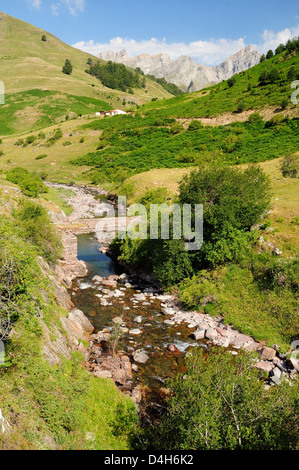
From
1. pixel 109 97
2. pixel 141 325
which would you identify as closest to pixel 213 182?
pixel 141 325

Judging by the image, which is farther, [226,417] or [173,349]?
[173,349]

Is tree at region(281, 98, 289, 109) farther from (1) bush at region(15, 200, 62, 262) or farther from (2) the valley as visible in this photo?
(1) bush at region(15, 200, 62, 262)

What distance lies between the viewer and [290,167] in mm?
36375

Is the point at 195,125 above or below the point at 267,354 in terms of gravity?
above

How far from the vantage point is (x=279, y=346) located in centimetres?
1661

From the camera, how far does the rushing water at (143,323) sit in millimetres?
15484

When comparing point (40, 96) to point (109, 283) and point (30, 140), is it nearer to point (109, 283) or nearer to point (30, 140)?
point (30, 140)

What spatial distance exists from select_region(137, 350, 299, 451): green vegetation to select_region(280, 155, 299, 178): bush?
33.9m

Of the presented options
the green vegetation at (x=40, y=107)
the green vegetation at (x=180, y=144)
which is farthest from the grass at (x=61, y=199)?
the green vegetation at (x=40, y=107)

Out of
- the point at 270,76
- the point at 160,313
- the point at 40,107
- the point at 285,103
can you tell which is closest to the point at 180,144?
the point at 285,103

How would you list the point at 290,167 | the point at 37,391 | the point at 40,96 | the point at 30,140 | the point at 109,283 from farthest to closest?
Result: the point at 40,96 → the point at 30,140 → the point at 290,167 → the point at 109,283 → the point at 37,391

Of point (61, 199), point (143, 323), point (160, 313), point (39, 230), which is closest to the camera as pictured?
point (143, 323)

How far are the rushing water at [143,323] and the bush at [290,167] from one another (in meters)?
26.7

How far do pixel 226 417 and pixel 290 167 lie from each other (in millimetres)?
36162
